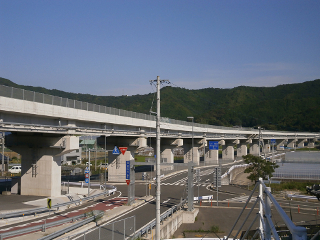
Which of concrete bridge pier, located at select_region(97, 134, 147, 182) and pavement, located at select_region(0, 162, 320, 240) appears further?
concrete bridge pier, located at select_region(97, 134, 147, 182)

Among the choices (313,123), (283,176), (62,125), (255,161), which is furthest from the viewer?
(313,123)

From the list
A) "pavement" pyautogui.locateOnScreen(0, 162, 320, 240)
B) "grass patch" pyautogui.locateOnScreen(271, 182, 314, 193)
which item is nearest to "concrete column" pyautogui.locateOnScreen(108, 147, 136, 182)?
"pavement" pyautogui.locateOnScreen(0, 162, 320, 240)

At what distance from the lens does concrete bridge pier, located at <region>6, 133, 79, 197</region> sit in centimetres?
2955

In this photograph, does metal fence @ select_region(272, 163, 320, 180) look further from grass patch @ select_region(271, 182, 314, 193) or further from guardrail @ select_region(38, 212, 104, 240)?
guardrail @ select_region(38, 212, 104, 240)

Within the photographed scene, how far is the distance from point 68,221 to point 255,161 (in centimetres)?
3113

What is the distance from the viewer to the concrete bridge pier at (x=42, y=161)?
29547mm

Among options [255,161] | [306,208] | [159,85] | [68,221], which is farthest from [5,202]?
[255,161]

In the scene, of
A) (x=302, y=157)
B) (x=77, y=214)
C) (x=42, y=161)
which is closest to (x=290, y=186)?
(x=77, y=214)

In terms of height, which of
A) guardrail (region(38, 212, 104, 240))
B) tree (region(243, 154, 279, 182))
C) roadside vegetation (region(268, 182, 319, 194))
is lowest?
roadside vegetation (region(268, 182, 319, 194))

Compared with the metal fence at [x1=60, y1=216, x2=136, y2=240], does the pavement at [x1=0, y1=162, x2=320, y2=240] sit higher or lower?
lower

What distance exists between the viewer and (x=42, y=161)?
97.6 feet

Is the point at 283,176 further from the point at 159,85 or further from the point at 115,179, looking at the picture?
the point at 159,85

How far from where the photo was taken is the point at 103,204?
27875 mm

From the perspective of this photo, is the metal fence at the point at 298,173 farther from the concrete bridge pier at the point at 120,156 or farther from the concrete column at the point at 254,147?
the concrete column at the point at 254,147
